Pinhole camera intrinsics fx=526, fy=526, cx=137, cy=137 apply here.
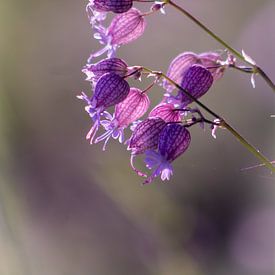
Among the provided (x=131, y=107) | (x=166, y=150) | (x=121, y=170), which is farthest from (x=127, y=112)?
(x=121, y=170)

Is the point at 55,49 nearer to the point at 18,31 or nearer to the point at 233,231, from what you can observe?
the point at 18,31

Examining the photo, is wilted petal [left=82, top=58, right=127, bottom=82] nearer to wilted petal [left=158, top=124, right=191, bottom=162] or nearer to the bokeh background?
wilted petal [left=158, top=124, right=191, bottom=162]

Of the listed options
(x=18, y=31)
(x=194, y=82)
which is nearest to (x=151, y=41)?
(x=18, y=31)

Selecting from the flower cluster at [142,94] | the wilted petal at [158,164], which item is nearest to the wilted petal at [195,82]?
the flower cluster at [142,94]

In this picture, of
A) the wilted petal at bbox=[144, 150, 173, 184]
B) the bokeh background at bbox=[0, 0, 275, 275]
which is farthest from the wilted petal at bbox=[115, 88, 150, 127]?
the bokeh background at bbox=[0, 0, 275, 275]

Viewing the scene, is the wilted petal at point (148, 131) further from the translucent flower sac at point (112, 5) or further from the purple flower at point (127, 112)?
the translucent flower sac at point (112, 5)

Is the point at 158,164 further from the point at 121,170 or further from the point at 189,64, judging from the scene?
the point at 121,170
